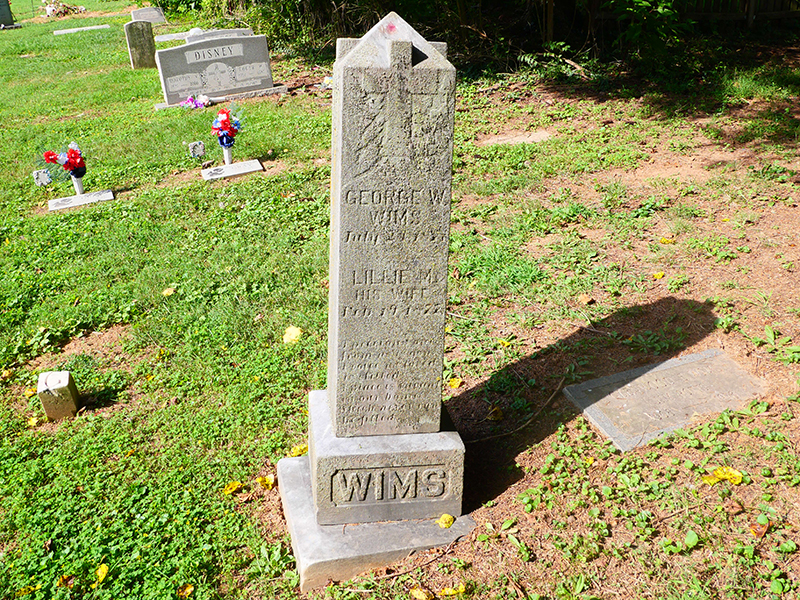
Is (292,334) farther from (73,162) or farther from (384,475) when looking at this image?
(73,162)

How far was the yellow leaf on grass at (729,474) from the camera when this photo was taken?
10.9ft

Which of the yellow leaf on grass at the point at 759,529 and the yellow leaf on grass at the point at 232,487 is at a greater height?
the yellow leaf on grass at the point at 759,529

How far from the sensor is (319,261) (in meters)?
5.99

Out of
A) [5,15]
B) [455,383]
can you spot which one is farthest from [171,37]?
[455,383]

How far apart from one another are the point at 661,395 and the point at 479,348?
1223 millimetres

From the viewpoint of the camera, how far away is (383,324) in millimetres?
2982

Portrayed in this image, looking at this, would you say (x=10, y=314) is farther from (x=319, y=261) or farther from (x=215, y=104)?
(x=215, y=104)

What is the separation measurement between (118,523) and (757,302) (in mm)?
4348

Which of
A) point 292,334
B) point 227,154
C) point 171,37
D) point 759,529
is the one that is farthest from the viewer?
point 171,37

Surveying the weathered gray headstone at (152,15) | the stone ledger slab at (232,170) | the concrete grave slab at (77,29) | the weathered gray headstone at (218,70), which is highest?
the weathered gray headstone at (152,15)

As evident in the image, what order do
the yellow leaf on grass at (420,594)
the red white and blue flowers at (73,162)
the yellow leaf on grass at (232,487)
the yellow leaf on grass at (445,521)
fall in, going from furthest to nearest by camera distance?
the red white and blue flowers at (73,162)
the yellow leaf on grass at (232,487)
the yellow leaf on grass at (445,521)
the yellow leaf on grass at (420,594)

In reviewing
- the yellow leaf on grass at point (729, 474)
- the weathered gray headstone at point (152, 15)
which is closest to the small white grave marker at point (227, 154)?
the yellow leaf on grass at point (729, 474)

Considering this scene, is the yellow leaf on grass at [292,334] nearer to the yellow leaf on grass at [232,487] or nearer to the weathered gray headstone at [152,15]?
the yellow leaf on grass at [232,487]

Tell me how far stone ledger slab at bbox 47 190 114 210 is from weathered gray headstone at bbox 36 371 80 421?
4051 mm
